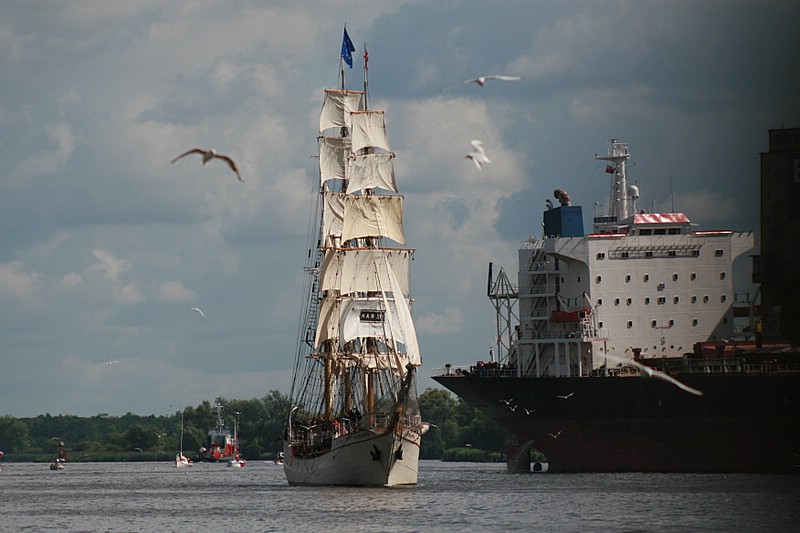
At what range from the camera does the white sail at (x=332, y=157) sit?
347ft

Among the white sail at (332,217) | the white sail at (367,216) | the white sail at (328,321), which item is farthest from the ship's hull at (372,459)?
the white sail at (332,217)

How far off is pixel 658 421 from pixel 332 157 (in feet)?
99.9

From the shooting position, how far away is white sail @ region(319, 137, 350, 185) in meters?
106

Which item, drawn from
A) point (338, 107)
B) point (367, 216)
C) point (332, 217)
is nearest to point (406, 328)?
point (367, 216)

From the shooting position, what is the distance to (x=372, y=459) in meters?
84.6

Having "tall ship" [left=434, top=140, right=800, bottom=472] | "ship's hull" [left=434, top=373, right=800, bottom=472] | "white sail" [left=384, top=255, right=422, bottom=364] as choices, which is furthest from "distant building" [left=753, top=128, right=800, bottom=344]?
"white sail" [left=384, top=255, right=422, bottom=364]

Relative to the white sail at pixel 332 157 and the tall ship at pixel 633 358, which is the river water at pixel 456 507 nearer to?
the tall ship at pixel 633 358

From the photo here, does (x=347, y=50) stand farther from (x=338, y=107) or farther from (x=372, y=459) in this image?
→ (x=372, y=459)

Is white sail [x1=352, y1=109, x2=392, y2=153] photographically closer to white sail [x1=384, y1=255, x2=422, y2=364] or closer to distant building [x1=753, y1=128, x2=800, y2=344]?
white sail [x1=384, y1=255, x2=422, y2=364]

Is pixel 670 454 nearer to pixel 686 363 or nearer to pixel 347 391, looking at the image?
pixel 686 363

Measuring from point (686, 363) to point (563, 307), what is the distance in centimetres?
1327

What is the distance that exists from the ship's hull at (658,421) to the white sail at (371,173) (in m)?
14.9

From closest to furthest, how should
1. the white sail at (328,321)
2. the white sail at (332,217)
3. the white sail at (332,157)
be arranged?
1. the white sail at (328,321)
2. the white sail at (332,217)
3. the white sail at (332,157)

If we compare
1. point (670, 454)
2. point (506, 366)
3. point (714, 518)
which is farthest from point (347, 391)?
point (714, 518)
